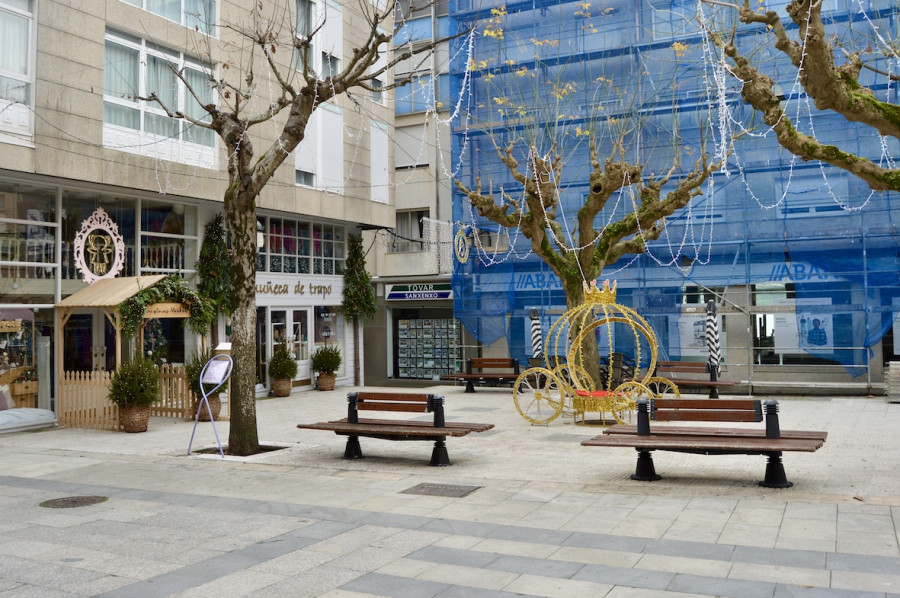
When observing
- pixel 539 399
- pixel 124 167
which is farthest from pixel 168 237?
pixel 539 399

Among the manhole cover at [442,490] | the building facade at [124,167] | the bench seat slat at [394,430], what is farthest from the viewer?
the building facade at [124,167]

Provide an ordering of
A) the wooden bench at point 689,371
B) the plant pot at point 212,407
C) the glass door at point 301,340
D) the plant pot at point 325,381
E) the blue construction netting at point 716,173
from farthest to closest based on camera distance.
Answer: the plant pot at point 325,381 → the glass door at point 301,340 → the blue construction netting at point 716,173 → the wooden bench at point 689,371 → the plant pot at point 212,407

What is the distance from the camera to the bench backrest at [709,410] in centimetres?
898

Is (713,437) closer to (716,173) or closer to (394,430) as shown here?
(394,430)

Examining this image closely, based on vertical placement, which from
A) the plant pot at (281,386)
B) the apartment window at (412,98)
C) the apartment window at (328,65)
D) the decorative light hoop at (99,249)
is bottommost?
the plant pot at (281,386)

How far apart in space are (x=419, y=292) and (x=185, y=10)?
13.5 metres

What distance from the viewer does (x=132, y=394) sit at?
46.4 ft

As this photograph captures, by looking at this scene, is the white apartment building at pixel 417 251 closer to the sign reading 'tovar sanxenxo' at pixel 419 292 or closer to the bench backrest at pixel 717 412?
the sign reading 'tovar sanxenxo' at pixel 419 292

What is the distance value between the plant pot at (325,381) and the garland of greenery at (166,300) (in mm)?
5947

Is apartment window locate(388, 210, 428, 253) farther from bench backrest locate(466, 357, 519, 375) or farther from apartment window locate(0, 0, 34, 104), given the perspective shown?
apartment window locate(0, 0, 34, 104)

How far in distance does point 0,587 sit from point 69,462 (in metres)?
5.81

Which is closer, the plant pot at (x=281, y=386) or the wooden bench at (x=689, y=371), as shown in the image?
the wooden bench at (x=689, y=371)

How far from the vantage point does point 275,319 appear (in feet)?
71.4

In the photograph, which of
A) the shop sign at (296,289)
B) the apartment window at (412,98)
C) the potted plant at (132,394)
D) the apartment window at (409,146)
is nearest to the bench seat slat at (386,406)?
the potted plant at (132,394)
